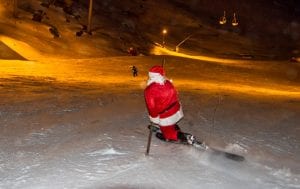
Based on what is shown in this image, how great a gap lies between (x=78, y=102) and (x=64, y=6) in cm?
2886

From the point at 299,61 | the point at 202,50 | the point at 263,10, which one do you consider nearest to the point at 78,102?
the point at 299,61

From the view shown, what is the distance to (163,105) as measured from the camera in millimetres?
7332

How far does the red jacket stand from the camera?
285 inches

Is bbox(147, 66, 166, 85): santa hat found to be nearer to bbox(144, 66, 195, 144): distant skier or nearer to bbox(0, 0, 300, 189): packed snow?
bbox(144, 66, 195, 144): distant skier

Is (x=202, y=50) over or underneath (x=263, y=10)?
underneath

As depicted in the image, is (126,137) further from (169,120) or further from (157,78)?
(157,78)

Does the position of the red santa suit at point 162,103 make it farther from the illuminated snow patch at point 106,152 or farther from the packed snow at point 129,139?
the illuminated snow patch at point 106,152

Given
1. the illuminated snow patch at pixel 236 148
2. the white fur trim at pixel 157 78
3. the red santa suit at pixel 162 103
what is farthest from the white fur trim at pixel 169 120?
the illuminated snow patch at pixel 236 148

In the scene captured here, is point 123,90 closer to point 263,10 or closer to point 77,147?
point 77,147

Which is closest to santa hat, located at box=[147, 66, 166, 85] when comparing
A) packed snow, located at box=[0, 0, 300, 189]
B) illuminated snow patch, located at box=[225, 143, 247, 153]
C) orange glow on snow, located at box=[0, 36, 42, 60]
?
packed snow, located at box=[0, 0, 300, 189]

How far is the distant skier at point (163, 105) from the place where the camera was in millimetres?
7246

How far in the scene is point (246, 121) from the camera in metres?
9.66

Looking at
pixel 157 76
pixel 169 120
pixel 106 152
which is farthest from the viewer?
pixel 169 120

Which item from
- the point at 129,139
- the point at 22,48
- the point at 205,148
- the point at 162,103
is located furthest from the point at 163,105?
the point at 22,48
